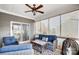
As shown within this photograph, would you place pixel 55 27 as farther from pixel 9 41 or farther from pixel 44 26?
pixel 9 41

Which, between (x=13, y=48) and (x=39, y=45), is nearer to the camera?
(x=13, y=48)

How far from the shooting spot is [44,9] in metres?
2.31

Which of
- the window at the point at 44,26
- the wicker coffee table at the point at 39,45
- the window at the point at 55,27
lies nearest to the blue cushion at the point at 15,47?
the wicker coffee table at the point at 39,45

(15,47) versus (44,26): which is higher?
(44,26)

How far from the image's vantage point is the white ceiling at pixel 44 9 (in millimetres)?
2230

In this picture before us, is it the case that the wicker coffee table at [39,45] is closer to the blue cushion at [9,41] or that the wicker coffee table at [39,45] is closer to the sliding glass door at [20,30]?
the sliding glass door at [20,30]

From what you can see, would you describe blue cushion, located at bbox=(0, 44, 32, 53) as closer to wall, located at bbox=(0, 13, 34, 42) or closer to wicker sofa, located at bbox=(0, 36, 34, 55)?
wicker sofa, located at bbox=(0, 36, 34, 55)

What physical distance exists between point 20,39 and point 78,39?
3.90ft

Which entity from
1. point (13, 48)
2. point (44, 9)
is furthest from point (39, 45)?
point (44, 9)

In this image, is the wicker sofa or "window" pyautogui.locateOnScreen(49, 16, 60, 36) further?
"window" pyautogui.locateOnScreen(49, 16, 60, 36)

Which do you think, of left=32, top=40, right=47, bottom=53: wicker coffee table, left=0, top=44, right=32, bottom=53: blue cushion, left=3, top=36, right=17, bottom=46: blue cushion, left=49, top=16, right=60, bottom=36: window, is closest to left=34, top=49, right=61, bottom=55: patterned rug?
left=32, top=40, right=47, bottom=53: wicker coffee table

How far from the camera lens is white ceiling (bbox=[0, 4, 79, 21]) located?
223 centimetres

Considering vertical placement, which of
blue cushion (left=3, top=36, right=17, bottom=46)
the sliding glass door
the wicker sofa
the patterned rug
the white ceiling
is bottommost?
the patterned rug

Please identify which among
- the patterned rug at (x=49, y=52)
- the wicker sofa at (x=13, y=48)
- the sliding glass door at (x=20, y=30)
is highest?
the sliding glass door at (x=20, y=30)
